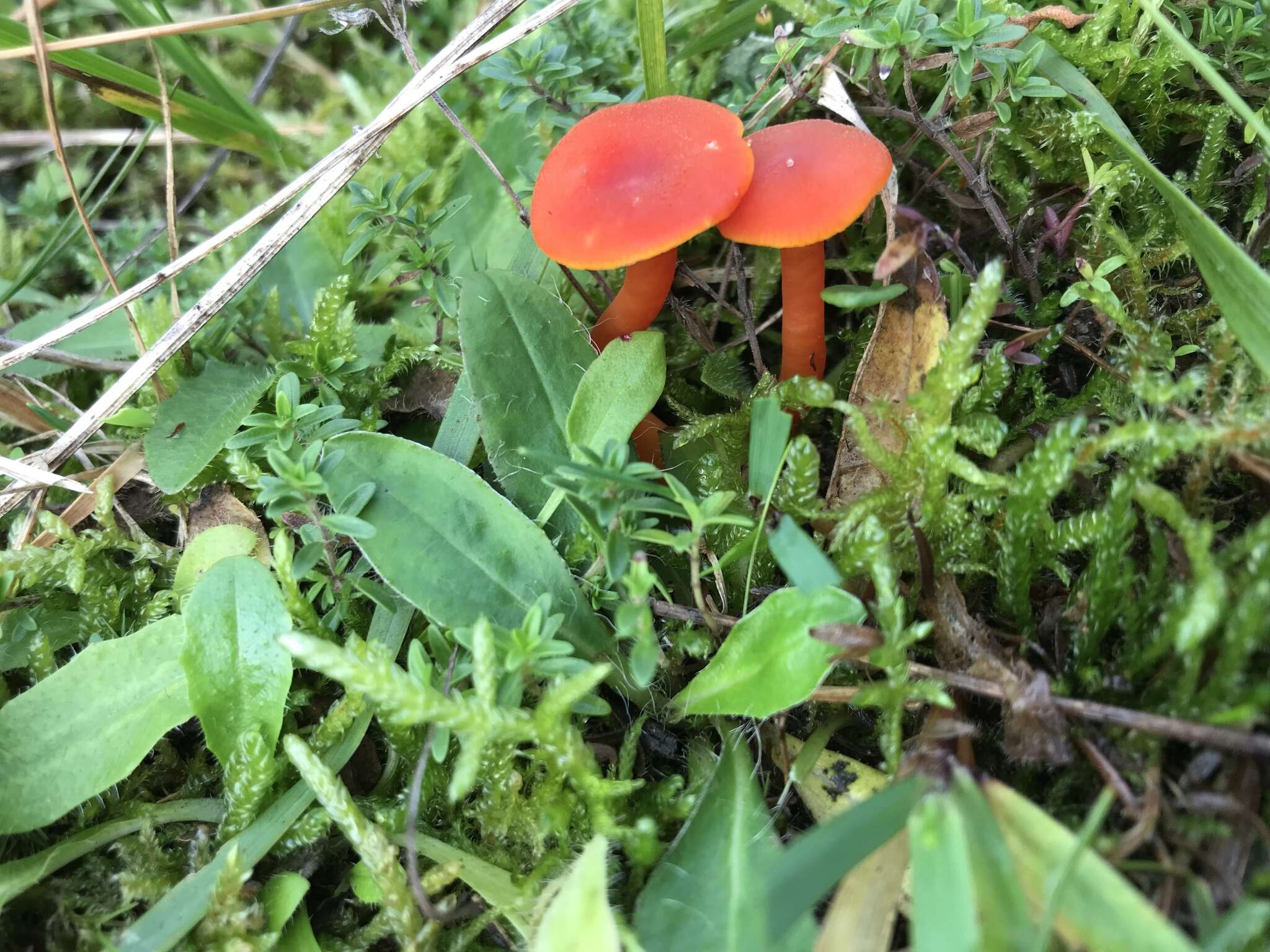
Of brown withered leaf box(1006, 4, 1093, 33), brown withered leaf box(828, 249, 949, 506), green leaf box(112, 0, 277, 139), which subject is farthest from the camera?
→ green leaf box(112, 0, 277, 139)

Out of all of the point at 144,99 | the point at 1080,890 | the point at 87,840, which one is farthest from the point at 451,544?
the point at 144,99

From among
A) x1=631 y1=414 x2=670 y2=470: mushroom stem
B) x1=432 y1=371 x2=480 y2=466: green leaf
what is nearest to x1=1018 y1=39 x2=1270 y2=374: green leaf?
x1=631 y1=414 x2=670 y2=470: mushroom stem

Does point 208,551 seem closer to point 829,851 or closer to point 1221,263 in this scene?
point 829,851

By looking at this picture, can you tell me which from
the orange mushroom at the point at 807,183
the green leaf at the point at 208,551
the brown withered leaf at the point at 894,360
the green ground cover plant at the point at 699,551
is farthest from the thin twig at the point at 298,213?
the brown withered leaf at the point at 894,360

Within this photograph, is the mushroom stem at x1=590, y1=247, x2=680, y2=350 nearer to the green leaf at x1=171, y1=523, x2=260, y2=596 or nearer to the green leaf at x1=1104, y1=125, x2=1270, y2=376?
the green leaf at x1=1104, y1=125, x2=1270, y2=376

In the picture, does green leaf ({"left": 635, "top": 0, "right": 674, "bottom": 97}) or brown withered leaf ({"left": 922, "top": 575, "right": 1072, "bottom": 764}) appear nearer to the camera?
brown withered leaf ({"left": 922, "top": 575, "right": 1072, "bottom": 764})

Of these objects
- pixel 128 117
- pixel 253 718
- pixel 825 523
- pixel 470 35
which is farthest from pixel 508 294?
pixel 128 117

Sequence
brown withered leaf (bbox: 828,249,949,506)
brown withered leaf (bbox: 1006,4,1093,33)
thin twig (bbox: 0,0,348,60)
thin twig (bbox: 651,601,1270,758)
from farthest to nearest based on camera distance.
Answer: thin twig (bbox: 0,0,348,60)
brown withered leaf (bbox: 1006,4,1093,33)
brown withered leaf (bbox: 828,249,949,506)
thin twig (bbox: 651,601,1270,758)
